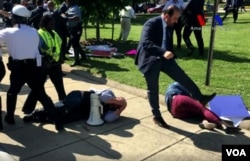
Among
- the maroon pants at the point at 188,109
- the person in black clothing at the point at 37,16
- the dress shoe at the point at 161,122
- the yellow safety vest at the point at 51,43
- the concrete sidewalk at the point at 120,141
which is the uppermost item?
the person in black clothing at the point at 37,16

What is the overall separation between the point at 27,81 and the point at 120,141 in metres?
1.57

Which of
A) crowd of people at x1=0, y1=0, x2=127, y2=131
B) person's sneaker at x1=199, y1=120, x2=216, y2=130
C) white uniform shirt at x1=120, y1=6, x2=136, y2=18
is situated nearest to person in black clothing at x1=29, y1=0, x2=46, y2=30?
white uniform shirt at x1=120, y1=6, x2=136, y2=18

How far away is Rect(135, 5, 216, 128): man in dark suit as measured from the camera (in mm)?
4773

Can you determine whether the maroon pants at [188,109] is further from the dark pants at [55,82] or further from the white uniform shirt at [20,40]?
the white uniform shirt at [20,40]

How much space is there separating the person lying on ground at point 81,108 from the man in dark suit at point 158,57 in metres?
0.64

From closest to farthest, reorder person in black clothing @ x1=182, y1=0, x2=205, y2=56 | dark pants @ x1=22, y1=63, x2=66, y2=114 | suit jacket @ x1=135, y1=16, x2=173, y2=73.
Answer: suit jacket @ x1=135, y1=16, x2=173, y2=73, dark pants @ x1=22, y1=63, x2=66, y2=114, person in black clothing @ x1=182, y1=0, x2=205, y2=56

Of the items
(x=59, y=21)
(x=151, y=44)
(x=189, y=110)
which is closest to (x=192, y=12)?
(x=59, y=21)

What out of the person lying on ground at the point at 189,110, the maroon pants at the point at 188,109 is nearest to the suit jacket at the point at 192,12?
the person lying on ground at the point at 189,110

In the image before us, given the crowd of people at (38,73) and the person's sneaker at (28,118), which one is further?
the person's sneaker at (28,118)

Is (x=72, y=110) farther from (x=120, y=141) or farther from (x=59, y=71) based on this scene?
(x=120, y=141)

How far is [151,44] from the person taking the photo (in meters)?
4.74

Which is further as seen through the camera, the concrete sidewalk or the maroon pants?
the maroon pants

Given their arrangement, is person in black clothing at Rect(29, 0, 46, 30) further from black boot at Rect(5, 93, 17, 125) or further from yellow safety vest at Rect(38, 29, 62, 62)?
black boot at Rect(5, 93, 17, 125)

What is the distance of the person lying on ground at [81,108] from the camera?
530 centimetres
